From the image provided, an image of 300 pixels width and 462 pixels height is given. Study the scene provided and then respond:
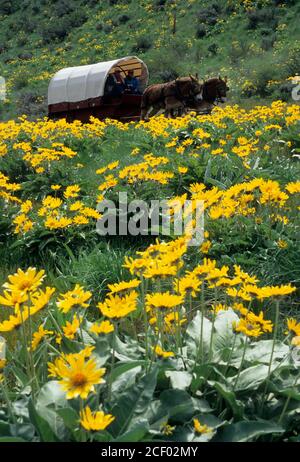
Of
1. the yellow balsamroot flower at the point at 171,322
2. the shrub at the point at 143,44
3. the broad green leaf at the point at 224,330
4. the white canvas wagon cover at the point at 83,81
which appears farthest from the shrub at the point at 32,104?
the yellow balsamroot flower at the point at 171,322

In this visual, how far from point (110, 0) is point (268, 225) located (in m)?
34.4

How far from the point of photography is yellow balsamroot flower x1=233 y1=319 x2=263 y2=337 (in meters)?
1.56

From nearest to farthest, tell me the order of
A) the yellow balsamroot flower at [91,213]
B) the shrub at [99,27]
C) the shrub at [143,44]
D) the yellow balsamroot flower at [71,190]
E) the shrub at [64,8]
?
the yellow balsamroot flower at [91,213] → the yellow balsamroot flower at [71,190] → the shrub at [143,44] → the shrub at [99,27] → the shrub at [64,8]

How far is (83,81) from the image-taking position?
47.9ft

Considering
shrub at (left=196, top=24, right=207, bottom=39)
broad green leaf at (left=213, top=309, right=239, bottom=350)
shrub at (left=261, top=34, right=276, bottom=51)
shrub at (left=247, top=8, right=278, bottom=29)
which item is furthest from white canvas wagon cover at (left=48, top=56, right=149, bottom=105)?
broad green leaf at (left=213, top=309, right=239, bottom=350)

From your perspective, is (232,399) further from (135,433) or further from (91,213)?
(91,213)

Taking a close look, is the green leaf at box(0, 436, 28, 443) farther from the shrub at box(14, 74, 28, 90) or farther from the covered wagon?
the shrub at box(14, 74, 28, 90)

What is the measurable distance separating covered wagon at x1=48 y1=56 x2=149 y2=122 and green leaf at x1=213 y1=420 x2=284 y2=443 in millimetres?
12945

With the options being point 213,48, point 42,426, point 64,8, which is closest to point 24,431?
point 42,426

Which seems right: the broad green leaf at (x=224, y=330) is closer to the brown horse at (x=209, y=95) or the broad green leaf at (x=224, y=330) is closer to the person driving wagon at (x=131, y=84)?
the brown horse at (x=209, y=95)

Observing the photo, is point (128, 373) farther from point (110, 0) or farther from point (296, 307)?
point (110, 0)

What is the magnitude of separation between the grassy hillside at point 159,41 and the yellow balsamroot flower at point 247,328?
11.9 metres

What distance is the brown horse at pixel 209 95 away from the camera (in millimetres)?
12359

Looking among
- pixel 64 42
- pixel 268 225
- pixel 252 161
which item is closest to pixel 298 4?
pixel 64 42
